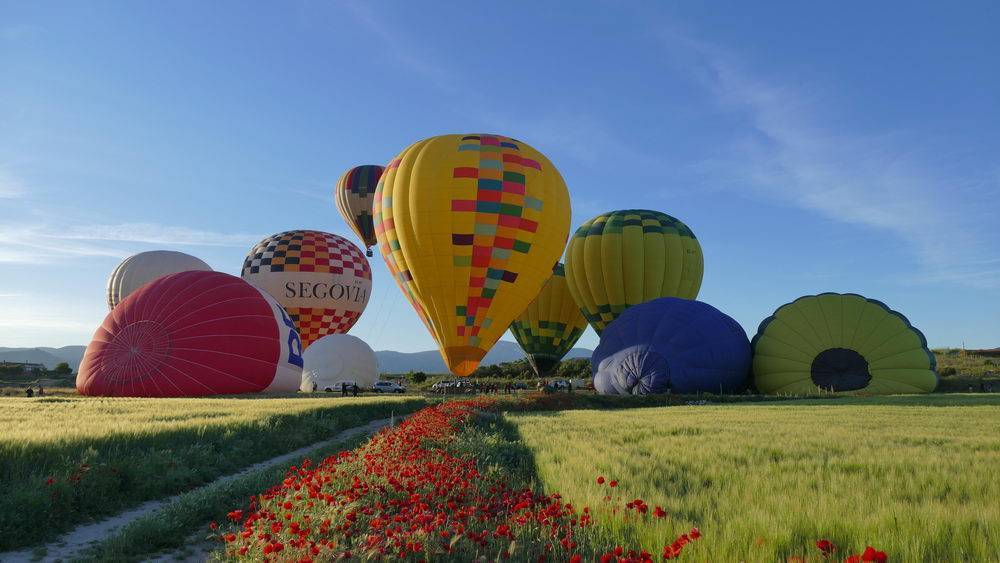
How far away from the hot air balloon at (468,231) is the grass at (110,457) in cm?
1267

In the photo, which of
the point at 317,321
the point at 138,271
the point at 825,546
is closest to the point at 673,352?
the point at 317,321

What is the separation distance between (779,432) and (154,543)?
10829 mm

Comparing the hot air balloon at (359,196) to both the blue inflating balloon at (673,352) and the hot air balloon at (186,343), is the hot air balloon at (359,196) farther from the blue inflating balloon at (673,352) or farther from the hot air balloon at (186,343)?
the blue inflating balloon at (673,352)

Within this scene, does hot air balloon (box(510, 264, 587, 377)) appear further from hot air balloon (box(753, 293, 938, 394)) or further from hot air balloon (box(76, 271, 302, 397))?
hot air balloon (box(76, 271, 302, 397))

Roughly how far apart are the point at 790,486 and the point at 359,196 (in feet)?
155

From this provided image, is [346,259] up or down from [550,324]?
up

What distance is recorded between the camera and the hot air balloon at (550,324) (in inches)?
1940

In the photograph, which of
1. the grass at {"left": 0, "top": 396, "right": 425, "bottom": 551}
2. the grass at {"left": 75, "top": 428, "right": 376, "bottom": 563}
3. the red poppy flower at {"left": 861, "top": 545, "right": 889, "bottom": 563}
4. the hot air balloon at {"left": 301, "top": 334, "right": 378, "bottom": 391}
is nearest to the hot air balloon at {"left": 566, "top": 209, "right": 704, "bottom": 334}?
the hot air balloon at {"left": 301, "top": 334, "right": 378, "bottom": 391}

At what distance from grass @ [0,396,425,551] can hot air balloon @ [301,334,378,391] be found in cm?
2709

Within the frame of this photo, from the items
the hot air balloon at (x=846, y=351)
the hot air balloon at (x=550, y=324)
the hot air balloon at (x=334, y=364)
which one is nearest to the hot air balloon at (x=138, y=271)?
the hot air balloon at (x=334, y=364)

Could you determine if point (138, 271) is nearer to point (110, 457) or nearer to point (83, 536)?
point (110, 457)

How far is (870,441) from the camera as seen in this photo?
35.2 feet

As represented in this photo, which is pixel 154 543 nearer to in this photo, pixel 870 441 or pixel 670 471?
pixel 670 471

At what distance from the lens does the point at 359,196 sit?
5078 cm
